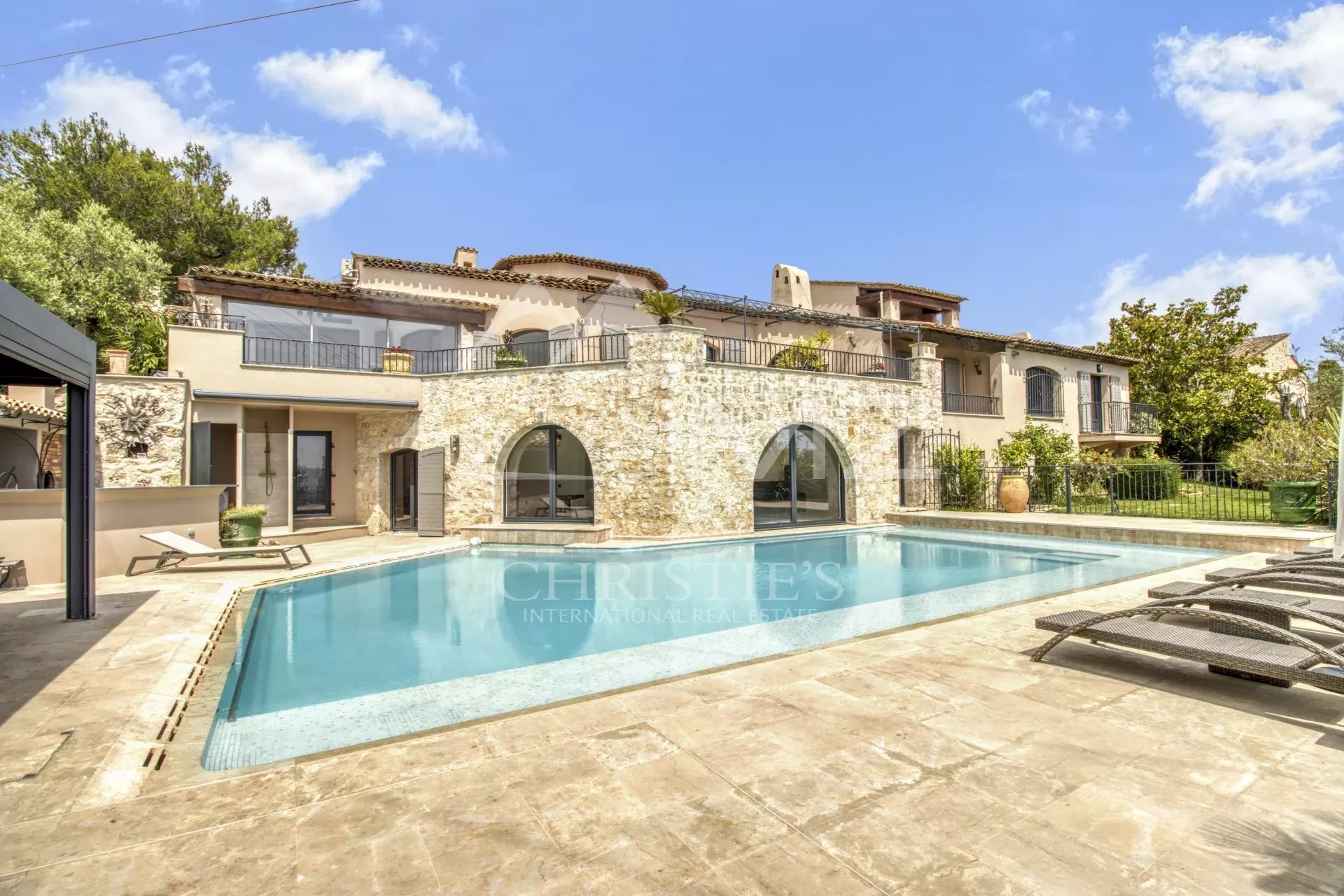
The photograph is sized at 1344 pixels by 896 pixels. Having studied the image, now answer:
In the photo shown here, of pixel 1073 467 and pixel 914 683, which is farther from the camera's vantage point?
pixel 1073 467

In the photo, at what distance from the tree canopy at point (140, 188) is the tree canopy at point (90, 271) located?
4.97 feet

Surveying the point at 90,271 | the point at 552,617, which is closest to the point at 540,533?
the point at 552,617

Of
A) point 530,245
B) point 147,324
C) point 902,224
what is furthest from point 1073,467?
point 147,324

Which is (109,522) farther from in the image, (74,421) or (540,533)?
(540,533)

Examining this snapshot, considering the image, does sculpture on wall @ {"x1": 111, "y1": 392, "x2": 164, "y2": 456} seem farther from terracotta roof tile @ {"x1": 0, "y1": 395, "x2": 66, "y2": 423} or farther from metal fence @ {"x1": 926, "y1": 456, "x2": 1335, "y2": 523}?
metal fence @ {"x1": 926, "y1": 456, "x2": 1335, "y2": 523}

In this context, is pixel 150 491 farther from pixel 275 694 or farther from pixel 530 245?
pixel 530 245

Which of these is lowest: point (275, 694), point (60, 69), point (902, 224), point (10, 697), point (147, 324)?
point (275, 694)

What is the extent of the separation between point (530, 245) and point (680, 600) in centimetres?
1453

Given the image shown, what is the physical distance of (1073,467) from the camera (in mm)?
16297

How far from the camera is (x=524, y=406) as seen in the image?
15.3 m

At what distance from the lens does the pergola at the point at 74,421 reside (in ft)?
16.9

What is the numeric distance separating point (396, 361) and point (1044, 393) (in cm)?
2139

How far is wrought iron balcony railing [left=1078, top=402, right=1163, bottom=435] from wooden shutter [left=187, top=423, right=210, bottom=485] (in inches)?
1043

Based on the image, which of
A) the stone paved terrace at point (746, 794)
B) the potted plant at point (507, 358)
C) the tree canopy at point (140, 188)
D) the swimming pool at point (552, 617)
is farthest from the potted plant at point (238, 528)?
the tree canopy at point (140, 188)
